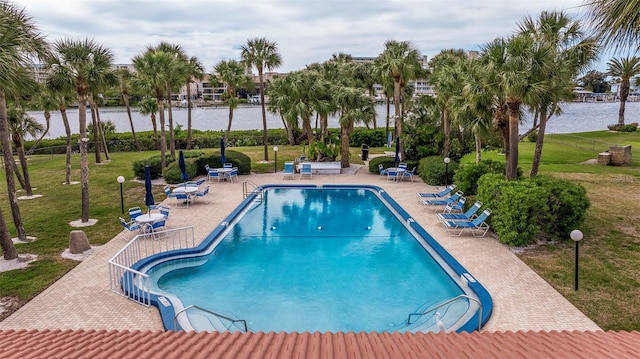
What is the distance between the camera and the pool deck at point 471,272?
9.44 m

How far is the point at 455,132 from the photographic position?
28.4 metres

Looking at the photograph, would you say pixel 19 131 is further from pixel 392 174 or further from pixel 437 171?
pixel 437 171

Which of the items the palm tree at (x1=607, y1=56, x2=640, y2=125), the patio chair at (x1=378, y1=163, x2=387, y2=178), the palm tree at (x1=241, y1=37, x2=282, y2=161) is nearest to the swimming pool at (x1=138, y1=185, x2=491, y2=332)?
the patio chair at (x1=378, y1=163, x2=387, y2=178)

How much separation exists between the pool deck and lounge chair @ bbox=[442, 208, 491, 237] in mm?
302

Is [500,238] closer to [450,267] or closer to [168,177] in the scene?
[450,267]

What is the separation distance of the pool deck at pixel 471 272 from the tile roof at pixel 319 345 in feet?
12.6

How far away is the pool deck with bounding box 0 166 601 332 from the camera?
9438 mm

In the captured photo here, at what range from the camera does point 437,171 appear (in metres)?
23.5

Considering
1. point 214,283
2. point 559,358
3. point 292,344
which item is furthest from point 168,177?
point 559,358

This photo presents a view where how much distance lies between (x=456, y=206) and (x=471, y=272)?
620cm

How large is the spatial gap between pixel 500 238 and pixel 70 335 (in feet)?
41.9

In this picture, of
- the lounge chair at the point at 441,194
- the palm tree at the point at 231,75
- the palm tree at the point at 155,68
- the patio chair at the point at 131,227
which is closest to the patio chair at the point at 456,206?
the lounge chair at the point at 441,194

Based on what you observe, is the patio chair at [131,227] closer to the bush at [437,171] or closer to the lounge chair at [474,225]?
the lounge chair at [474,225]

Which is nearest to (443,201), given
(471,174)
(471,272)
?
(471,174)
